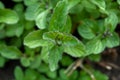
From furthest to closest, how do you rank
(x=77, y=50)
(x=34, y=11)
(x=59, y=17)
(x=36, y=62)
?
(x=36, y=62)
(x=34, y=11)
(x=77, y=50)
(x=59, y=17)

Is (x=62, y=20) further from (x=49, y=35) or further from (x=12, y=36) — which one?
(x=12, y=36)

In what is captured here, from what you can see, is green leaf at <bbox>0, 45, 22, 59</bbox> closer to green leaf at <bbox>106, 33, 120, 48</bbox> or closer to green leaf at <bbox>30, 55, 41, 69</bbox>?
green leaf at <bbox>30, 55, 41, 69</bbox>

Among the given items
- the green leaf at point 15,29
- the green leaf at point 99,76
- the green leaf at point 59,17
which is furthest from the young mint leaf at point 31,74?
the green leaf at point 59,17

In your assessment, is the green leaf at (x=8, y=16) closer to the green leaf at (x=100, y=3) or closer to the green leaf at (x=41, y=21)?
the green leaf at (x=41, y=21)

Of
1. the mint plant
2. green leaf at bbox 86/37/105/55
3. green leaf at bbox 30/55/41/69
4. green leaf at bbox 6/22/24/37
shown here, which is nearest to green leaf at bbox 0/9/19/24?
the mint plant

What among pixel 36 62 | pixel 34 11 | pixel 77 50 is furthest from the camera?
pixel 36 62

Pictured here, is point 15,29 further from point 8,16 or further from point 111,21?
point 111,21

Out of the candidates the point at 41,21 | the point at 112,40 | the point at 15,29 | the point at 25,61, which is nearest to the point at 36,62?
the point at 25,61
